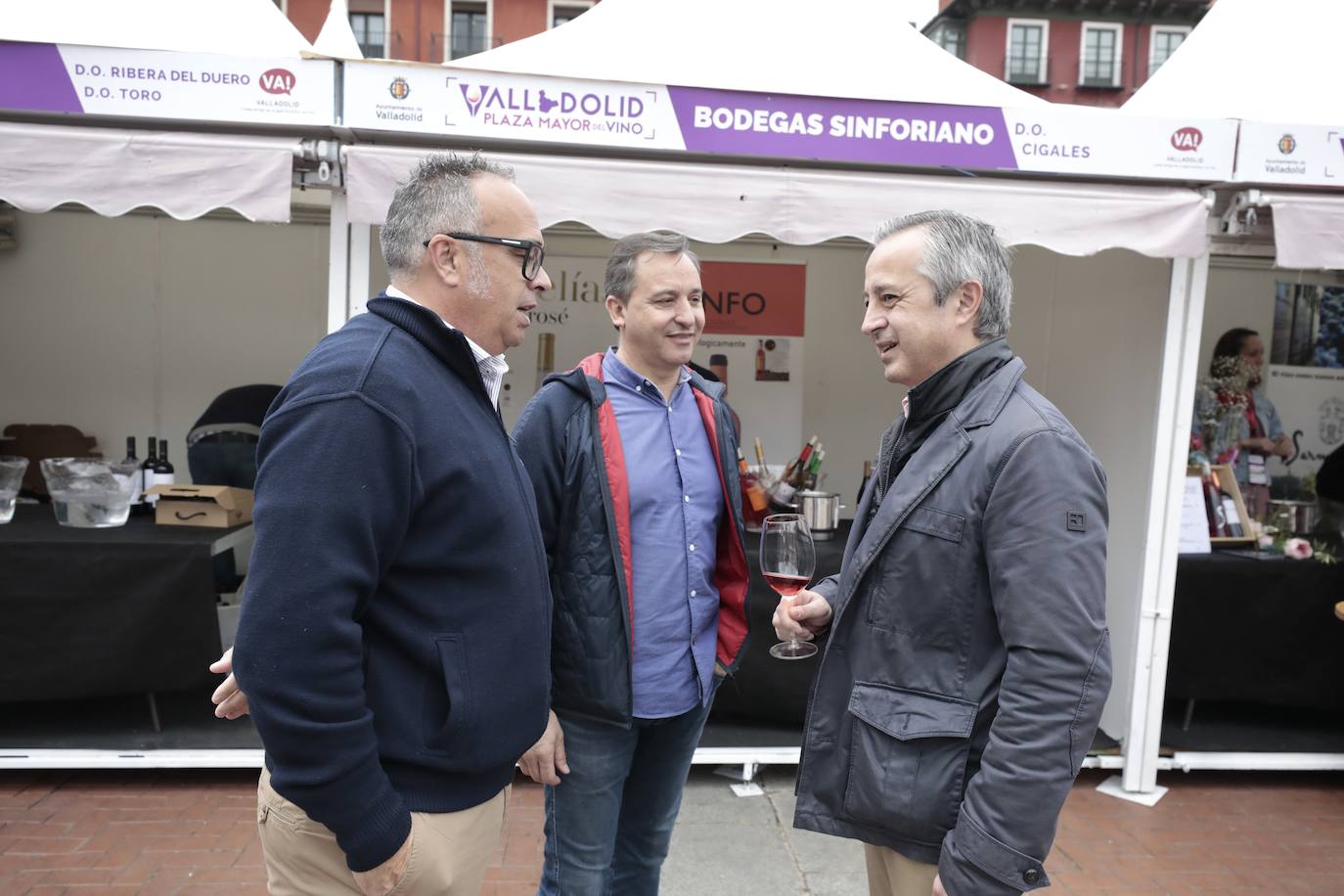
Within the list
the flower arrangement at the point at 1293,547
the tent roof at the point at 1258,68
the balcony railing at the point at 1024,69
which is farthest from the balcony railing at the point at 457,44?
the flower arrangement at the point at 1293,547

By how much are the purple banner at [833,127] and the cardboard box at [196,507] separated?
2436mm

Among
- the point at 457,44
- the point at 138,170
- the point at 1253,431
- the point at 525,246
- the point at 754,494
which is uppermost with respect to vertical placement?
the point at 457,44

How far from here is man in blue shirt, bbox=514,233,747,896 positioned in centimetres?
219

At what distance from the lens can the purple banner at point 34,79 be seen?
304 cm

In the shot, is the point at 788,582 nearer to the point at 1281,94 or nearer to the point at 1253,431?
the point at 1281,94

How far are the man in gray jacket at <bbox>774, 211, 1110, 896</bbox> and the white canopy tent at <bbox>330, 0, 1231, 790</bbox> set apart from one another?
1.55 meters

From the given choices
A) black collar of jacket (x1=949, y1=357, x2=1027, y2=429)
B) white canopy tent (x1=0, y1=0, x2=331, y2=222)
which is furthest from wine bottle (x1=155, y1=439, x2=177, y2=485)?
black collar of jacket (x1=949, y1=357, x2=1027, y2=429)

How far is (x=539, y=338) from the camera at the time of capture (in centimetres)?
524

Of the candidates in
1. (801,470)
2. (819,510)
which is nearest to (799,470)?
(801,470)

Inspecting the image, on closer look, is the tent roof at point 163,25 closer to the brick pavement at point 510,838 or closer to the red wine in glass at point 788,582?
the red wine in glass at point 788,582

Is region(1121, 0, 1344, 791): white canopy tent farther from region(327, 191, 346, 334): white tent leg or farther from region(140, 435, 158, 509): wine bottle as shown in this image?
region(140, 435, 158, 509): wine bottle

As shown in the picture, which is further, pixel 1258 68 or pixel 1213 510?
pixel 1213 510

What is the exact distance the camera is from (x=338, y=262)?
346 cm

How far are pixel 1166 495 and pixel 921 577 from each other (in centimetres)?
273
